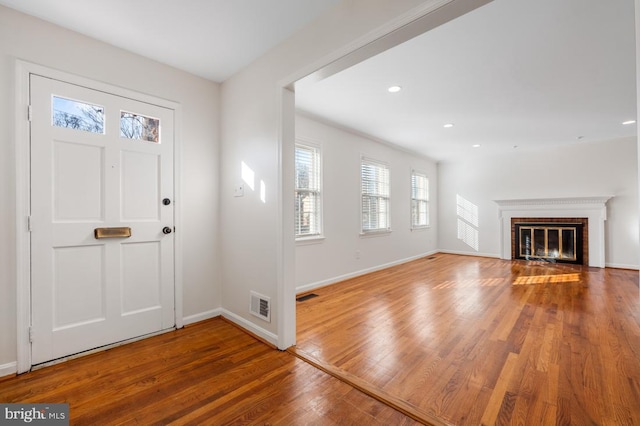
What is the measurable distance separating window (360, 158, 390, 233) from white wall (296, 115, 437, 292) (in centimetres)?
16

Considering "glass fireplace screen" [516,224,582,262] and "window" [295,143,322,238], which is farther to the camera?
"glass fireplace screen" [516,224,582,262]

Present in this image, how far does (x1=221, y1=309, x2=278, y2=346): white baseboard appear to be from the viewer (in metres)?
2.47

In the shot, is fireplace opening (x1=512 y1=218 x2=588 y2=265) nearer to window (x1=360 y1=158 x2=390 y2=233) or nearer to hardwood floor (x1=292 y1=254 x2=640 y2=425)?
hardwood floor (x1=292 y1=254 x2=640 y2=425)

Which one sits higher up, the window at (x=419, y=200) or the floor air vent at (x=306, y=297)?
the window at (x=419, y=200)

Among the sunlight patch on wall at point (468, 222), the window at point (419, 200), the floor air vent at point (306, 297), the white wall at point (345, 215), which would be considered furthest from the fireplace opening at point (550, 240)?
the floor air vent at point (306, 297)

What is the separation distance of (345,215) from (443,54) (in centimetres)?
277

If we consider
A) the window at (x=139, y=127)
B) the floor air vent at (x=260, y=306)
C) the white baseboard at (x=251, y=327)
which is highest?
the window at (x=139, y=127)

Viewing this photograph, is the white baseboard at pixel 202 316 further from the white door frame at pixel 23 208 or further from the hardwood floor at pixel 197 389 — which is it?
the white door frame at pixel 23 208

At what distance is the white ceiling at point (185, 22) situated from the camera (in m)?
1.98

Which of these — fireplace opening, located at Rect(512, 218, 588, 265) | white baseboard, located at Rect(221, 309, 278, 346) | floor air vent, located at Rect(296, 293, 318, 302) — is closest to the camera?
white baseboard, located at Rect(221, 309, 278, 346)

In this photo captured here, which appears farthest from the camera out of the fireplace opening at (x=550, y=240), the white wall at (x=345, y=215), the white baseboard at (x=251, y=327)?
the fireplace opening at (x=550, y=240)

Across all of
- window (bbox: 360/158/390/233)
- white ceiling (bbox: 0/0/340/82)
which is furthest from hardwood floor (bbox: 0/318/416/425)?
window (bbox: 360/158/390/233)

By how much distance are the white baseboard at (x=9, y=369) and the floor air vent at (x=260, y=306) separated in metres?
1.66

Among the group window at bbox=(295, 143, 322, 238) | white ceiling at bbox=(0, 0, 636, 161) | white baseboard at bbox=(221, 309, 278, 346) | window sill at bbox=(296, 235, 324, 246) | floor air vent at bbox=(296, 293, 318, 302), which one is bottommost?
floor air vent at bbox=(296, 293, 318, 302)
